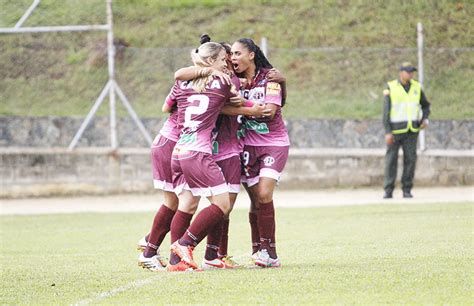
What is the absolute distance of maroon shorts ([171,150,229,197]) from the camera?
31.6 feet

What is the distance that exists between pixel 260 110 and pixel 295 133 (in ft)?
44.9

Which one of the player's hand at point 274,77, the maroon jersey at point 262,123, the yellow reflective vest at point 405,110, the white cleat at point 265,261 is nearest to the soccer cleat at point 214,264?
the white cleat at point 265,261

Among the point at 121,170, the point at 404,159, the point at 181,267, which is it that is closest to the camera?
the point at 181,267

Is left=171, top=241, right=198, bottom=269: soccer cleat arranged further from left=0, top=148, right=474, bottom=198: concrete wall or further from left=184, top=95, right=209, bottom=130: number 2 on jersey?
left=0, top=148, right=474, bottom=198: concrete wall

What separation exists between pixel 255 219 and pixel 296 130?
13189mm

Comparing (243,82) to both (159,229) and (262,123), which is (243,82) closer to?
(262,123)

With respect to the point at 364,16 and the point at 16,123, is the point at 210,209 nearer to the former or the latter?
the point at 16,123

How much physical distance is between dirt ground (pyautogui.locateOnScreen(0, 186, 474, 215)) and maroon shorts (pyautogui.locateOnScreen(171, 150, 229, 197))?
9.75 m

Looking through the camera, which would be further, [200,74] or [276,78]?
[276,78]

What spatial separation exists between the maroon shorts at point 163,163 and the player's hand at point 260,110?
86cm

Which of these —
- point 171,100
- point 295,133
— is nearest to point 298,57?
point 295,133

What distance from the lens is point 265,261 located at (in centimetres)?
1004

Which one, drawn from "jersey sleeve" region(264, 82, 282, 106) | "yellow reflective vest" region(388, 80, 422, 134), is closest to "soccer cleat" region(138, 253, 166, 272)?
"jersey sleeve" region(264, 82, 282, 106)

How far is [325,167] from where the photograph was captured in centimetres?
2238
